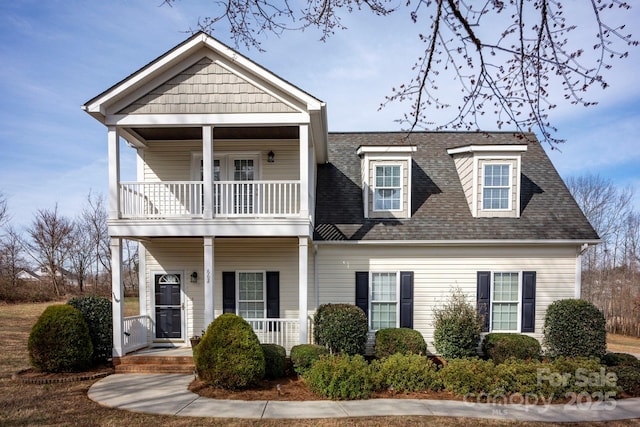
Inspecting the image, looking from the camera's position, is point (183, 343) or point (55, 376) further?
point (183, 343)

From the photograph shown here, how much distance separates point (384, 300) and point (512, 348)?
11.0 feet

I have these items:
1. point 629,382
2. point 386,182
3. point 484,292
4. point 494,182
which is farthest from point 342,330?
A: point 494,182

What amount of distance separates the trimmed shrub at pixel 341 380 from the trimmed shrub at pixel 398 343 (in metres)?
1.62

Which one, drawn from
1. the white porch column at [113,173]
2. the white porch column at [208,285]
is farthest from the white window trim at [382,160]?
the white porch column at [113,173]

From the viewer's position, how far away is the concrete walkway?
20.7 ft

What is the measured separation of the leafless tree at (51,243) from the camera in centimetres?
2677

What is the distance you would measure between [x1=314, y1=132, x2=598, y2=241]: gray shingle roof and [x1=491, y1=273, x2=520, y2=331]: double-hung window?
1216 mm

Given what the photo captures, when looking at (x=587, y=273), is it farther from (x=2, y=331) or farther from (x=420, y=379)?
(x=2, y=331)

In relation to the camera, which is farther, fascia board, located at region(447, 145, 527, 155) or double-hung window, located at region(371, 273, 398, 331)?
fascia board, located at region(447, 145, 527, 155)

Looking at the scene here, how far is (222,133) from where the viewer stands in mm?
10117

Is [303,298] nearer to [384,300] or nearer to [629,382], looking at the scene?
[384,300]

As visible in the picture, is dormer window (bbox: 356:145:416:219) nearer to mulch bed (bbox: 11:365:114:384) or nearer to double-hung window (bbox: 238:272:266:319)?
double-hung window (bbox: 238:272:266:319)

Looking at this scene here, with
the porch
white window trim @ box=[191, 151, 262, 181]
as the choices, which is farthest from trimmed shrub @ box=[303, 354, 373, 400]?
white window trim @ box=[191, 151, 262, 181]

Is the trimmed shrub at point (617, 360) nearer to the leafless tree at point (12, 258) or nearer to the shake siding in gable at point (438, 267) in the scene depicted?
the shake siding in gable at point (438, 267)
